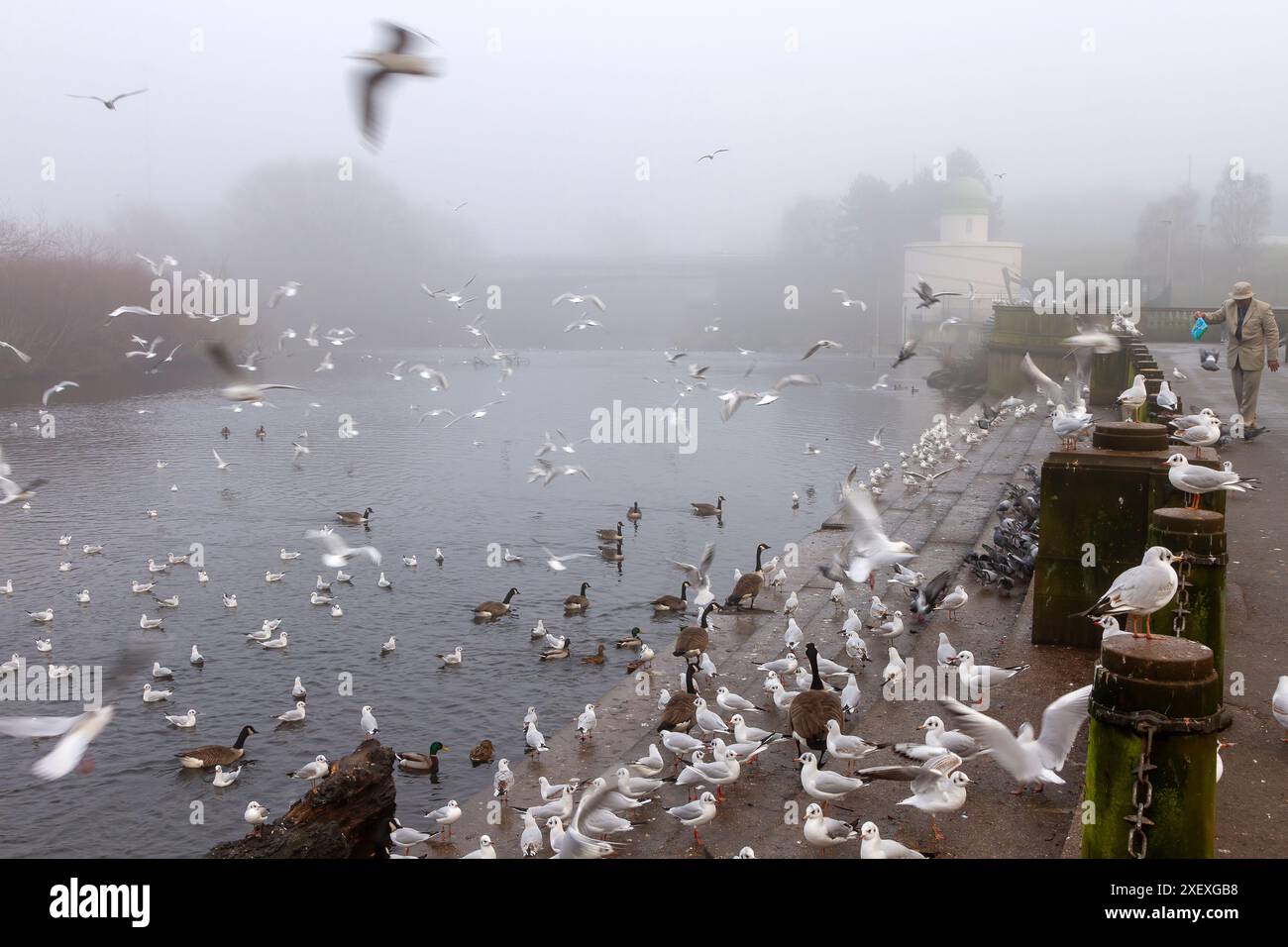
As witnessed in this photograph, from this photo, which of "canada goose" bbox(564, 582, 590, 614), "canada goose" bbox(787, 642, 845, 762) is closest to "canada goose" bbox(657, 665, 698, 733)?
"canada goose" bbox(787, 642, 845, 762)

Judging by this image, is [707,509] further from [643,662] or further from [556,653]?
[643,662]

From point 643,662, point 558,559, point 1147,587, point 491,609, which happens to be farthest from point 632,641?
point 1147,587

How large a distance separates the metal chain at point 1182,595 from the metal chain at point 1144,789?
2.08m

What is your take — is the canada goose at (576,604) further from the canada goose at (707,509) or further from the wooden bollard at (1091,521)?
the wooden bollard at (1091,521)

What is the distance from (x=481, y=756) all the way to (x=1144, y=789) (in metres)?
8.89

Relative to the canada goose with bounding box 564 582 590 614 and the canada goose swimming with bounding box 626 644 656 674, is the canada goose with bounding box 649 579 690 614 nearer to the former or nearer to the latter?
the canada goose with bounding box 564 582 590 614

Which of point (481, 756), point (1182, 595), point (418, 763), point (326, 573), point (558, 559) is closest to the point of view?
point (1182, 595)

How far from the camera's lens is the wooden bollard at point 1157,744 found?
335 cm

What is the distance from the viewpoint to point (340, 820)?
9.07m

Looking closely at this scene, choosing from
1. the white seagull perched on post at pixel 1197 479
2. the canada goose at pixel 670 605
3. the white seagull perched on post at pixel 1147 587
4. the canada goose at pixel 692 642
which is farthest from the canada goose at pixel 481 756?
the white seagull perched on post at pixel 1147 587

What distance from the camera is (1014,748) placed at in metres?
5.31

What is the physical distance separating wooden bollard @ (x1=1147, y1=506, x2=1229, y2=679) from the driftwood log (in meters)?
5.66
